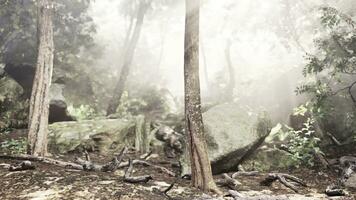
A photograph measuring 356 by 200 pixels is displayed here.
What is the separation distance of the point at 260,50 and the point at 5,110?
1166 inches

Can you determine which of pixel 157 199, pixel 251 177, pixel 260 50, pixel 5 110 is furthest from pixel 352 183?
pixel 260 50

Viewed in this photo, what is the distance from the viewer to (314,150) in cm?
1247

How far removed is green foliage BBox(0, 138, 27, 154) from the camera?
12613 millimetres

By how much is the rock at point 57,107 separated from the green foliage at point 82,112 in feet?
2.95

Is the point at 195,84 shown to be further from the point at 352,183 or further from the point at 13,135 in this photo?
the point at 13,135

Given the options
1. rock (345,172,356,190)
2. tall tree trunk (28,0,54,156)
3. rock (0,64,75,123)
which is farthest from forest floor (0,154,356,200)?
rock (0,64,75,123)

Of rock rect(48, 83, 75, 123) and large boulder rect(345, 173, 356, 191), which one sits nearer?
large boulder rect(345, 173, 356, 191)

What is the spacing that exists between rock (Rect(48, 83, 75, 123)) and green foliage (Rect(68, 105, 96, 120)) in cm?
90

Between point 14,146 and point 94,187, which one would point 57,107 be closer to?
point 14,146

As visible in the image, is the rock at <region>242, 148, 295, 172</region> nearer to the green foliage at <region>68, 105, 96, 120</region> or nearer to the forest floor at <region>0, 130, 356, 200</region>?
the forest floor at <region>0, 130, 356, 200</region>

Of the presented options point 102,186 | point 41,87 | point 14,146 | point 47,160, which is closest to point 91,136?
point 14,146

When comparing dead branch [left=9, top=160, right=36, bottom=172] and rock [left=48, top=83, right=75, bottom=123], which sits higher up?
rock [left=48, top=83, right=75, bottom=123]

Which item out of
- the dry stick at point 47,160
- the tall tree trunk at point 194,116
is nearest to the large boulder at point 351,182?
the tall tree trunk at point 194,116

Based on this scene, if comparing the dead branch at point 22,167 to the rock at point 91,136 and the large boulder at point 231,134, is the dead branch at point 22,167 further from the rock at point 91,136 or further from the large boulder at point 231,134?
the large boulder at point 231,134
